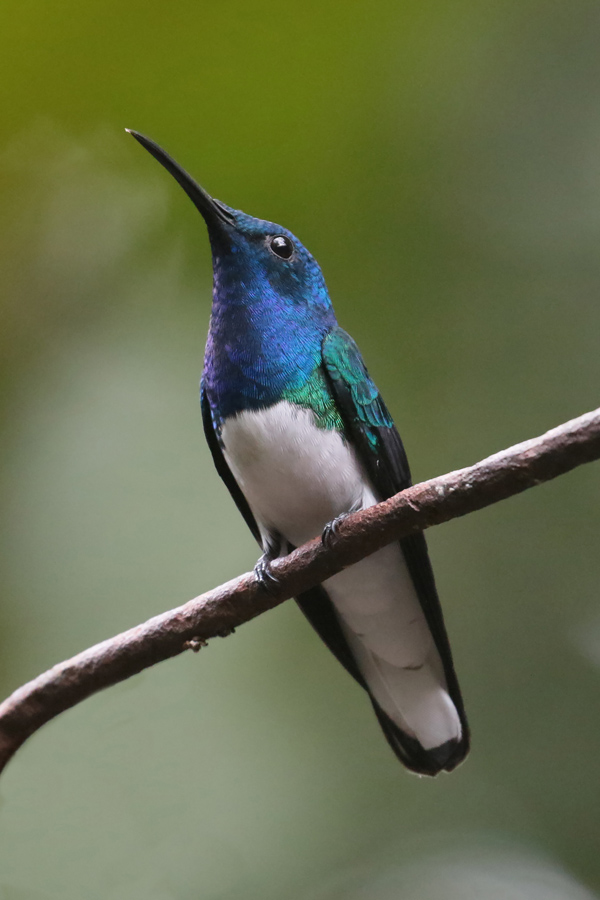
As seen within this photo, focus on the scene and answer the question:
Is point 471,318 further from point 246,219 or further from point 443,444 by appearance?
point 246,219

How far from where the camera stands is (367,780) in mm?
2006

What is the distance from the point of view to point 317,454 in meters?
1.51

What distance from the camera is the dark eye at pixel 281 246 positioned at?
1.67 meters

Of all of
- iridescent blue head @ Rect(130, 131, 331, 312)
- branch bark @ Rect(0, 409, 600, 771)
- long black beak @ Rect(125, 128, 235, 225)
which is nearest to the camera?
branch bark @ Rect(0, 409, 600, 771)

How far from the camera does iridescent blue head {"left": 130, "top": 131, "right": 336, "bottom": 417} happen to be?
4.94 feet

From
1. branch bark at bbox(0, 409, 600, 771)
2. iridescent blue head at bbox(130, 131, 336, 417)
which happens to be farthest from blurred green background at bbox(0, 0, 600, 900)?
branch bark at bbox(0, 409, 600, 771)

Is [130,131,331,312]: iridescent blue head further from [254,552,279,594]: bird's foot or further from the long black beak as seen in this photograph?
[254,552,279,594]: bird's foot

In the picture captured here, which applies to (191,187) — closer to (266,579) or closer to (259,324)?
(259,324)

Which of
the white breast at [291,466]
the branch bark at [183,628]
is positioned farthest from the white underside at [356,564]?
the branch bark at [183,628]

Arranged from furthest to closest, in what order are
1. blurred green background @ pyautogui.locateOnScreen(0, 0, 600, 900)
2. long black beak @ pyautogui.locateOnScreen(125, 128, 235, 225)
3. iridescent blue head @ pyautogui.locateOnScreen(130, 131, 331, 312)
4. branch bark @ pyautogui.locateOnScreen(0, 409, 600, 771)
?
blurred green background @ pyautogui.locateOnScreen(0, 0, 600, 900), iridescent blue head @ pyautogui.locateOnScreen(130, 131, 331, 312), long black beak @ pyautogui.locateOnScreen(125, 128, 235, 225), branch bark @ pyautogui.locateOnScreen(0, 409, 600, 771)

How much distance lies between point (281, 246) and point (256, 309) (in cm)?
18

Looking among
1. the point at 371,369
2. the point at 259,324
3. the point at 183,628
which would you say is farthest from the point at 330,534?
the point at 371,369

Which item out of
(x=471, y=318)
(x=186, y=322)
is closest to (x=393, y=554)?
(x=471, y=318)

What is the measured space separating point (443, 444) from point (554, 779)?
82 cm
